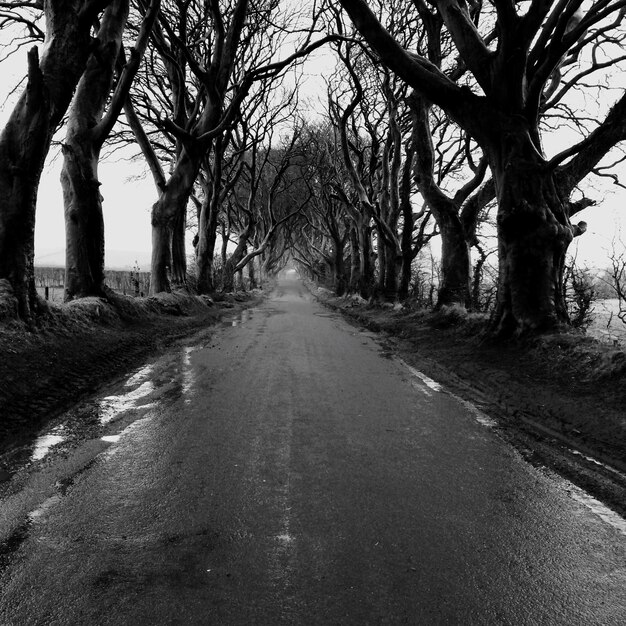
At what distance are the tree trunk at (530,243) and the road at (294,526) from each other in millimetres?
3451

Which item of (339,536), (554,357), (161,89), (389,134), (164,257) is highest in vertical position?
(161,89)

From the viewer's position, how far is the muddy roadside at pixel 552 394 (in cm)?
363

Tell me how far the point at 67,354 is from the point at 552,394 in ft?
20.0

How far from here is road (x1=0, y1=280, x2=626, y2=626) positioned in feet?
6.47

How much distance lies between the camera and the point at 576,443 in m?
4.09

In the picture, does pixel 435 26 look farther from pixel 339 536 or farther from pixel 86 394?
pixel 339 536

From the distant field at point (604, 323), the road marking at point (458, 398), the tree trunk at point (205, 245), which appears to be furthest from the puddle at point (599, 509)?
the tree trunk at point (205, 245)

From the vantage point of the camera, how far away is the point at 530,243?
7297mm

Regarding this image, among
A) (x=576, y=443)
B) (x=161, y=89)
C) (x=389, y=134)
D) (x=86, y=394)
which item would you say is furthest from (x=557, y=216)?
(x=161, y=89)

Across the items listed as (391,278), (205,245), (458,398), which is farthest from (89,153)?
(391,278)

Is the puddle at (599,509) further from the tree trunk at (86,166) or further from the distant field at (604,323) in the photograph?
the tree trunk at (86,166)

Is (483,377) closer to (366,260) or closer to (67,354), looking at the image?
(67,354)

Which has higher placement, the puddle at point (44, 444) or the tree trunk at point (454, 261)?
the tree trunk at point (454, 261)

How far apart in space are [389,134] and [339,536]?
16.4m
